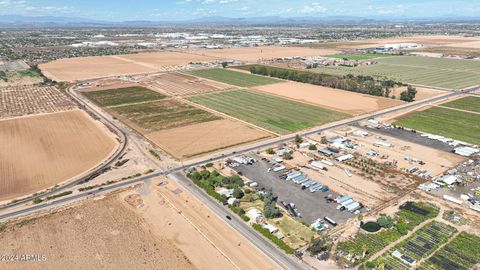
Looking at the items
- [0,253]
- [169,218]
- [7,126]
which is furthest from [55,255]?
[7,126]

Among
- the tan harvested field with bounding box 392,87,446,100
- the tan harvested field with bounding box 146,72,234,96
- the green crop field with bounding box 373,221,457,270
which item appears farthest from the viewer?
the tan harvested field with bounding box 146,72,234,96

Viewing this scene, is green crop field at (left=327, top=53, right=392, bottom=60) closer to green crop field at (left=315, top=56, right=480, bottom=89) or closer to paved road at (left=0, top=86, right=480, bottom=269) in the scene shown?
green crop field at (left=315, top=56, right=480, bottom=89)

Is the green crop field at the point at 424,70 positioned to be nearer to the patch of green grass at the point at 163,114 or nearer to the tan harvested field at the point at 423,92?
the tan harvested field at the point at 423,92

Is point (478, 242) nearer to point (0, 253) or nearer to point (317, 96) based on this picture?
point (0, 253)

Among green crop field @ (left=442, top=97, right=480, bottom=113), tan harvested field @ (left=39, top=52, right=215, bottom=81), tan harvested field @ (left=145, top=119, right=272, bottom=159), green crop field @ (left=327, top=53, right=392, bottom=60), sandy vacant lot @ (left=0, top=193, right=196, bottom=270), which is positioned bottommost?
sandy vacant lot @ (left=0, top=193, right=196, bottom=270)

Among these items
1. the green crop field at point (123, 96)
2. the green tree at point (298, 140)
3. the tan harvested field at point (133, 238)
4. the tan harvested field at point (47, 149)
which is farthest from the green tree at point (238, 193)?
the green crop field at point (123, 96)

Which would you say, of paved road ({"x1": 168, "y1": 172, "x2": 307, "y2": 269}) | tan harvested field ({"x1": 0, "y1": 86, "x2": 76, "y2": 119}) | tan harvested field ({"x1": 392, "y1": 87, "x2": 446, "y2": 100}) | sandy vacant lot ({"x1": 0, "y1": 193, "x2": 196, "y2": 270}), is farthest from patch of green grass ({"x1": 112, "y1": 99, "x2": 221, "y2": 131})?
tan harvested field ({"x1": 392, "y1": 87, "x2": 446, "y2": 100})

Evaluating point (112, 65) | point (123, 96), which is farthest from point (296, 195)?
point (112, 65)
